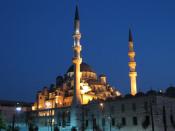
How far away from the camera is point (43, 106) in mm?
71625

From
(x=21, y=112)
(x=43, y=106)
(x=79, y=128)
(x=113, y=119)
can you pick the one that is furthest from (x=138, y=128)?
(x=21, y=112)

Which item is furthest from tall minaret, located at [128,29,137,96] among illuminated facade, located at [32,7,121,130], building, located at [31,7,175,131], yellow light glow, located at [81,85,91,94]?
yellow light glow, located at [81,85,91,94]

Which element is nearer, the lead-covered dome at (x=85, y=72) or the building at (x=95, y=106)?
the building at (x=95, y=106)

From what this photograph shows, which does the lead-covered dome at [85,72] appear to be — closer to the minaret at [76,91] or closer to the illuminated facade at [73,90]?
the illuminated facade at [73,90]

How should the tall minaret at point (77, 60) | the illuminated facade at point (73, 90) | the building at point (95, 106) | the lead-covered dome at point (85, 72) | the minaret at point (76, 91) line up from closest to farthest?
the building at point (95, 106) < the minaret at point (76, 91) < the tall minaret at point (77, 60) < the illuminated facade at point (73, 90) < the lead-covered dome at point (85, 72)

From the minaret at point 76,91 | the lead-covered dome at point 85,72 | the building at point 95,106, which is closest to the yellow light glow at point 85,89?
the building at point 95,106

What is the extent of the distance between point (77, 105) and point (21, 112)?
25.0m

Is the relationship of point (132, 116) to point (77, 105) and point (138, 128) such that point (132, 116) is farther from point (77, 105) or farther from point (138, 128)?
point (77, 105)

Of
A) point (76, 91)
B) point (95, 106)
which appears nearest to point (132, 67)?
point (95, 106)

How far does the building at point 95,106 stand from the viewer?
45.7m

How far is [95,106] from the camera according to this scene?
5444 centimetres

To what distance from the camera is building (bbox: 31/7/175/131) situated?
45688mm

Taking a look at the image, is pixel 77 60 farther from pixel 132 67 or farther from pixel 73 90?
pixel 132 67

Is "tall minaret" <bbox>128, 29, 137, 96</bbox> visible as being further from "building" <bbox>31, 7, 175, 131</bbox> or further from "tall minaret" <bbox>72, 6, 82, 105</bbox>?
"tall minaret" <bbox>72, 6, 82, 105</bbox>
